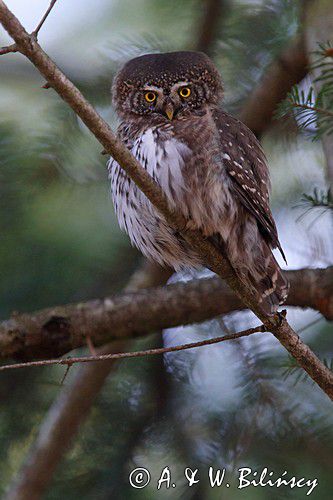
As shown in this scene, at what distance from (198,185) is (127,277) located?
124 centimetres

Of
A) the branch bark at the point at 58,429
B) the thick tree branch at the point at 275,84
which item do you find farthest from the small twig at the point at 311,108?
the branch bark at the point at 58,429

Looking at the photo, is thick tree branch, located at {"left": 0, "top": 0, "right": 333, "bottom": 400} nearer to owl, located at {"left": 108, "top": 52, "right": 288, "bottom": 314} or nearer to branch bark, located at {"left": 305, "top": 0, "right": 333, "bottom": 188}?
owl, located at {"left": 108, "top": 52, "right": 288, "bottom": 314}

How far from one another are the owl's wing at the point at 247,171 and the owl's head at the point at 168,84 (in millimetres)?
228

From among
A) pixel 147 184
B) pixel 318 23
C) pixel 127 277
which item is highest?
pixel 147 184

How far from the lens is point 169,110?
11.1 ft

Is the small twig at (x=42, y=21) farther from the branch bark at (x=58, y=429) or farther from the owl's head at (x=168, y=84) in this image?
the branch bark at (x=58, y=429)

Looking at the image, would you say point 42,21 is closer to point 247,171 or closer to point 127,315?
point 247,171

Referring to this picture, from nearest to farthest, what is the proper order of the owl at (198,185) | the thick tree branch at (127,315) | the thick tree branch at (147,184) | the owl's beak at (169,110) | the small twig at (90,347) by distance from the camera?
the thick tree branch at (147,184) < the small twig at (90,347) < the owl at (198,185) < the owl's beak at (169,110) < the thick tree branch at (127,315)

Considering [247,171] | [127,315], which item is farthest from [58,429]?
[247,171]

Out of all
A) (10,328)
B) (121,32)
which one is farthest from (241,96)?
(10,328)

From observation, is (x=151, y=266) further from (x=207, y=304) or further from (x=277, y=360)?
(x=277, y=360)

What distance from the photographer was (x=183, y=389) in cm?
378

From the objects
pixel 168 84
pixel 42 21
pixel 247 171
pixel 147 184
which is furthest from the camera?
pixel 168 84

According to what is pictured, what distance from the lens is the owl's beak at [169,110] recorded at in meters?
3.35
